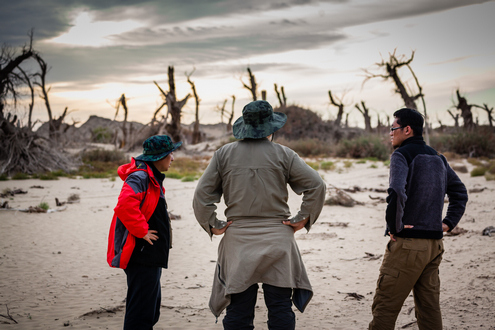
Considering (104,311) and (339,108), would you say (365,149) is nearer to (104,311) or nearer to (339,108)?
(339,108)

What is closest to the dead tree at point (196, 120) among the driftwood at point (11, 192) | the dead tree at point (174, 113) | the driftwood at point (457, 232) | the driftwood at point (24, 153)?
the dead tree at point (174, 113)

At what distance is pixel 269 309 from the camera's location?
2.86 m

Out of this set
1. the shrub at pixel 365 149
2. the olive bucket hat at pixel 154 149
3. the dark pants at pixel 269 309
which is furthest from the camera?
the shrub at pixel 365 149

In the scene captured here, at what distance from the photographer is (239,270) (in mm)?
2803

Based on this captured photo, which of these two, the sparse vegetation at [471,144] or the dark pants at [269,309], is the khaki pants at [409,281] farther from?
the sparse vegetation at [471,144]

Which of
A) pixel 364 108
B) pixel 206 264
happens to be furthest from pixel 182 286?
pixel 364 108

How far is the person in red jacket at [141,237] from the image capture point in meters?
2.98

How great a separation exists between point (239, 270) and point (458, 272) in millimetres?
3844

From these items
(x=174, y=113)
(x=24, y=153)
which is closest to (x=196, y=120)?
(x=174, y=113)

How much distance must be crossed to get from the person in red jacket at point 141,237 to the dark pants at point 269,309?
62 cm

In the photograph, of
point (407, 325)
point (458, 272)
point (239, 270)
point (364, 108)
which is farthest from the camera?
point (364, 108)

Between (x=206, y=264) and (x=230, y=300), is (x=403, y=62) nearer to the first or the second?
(x=206, y=264)

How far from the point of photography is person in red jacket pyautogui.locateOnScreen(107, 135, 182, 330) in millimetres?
2982

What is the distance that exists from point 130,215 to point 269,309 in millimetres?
1091
